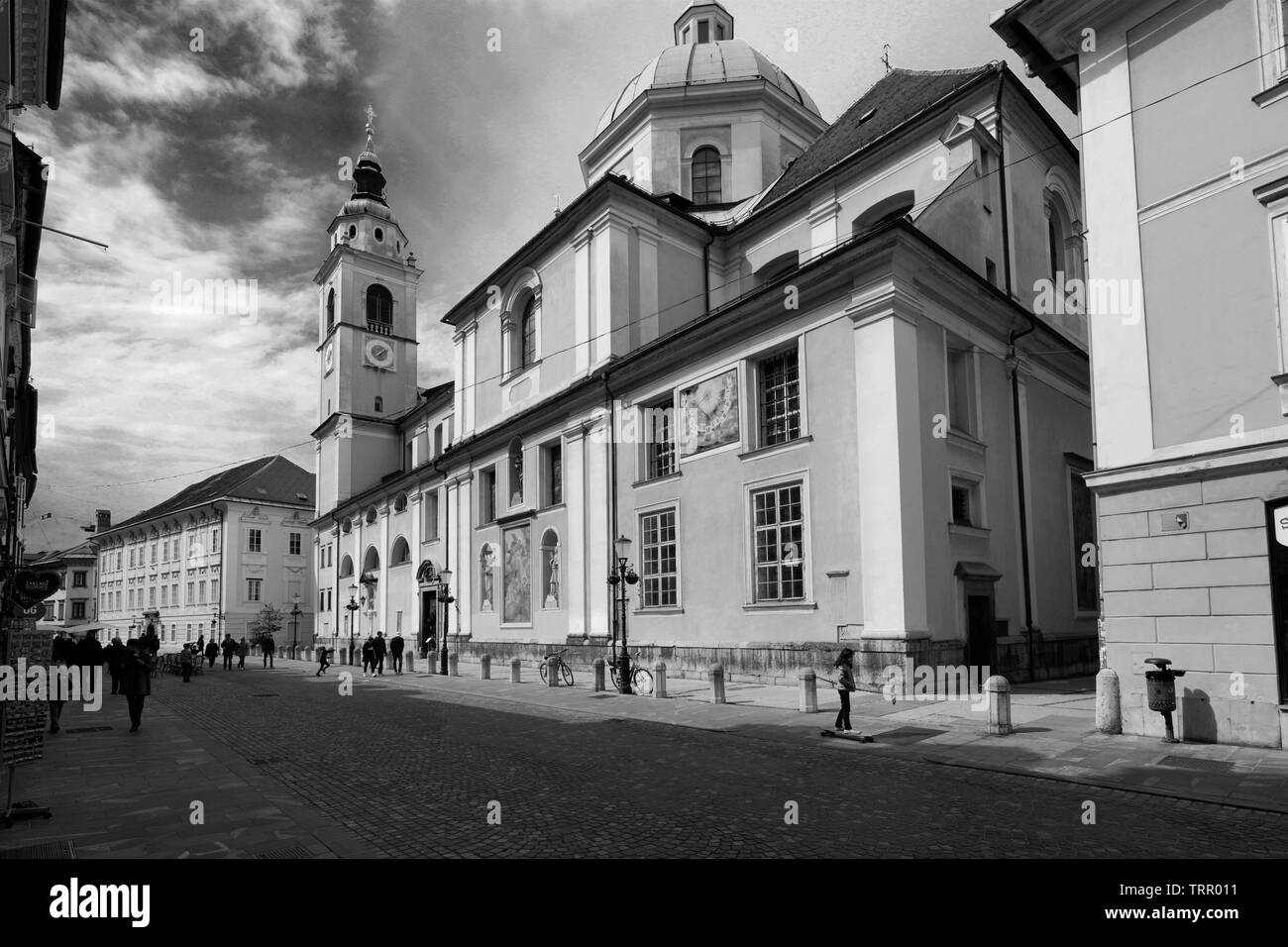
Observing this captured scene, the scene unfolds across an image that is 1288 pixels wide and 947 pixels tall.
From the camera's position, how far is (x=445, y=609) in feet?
109

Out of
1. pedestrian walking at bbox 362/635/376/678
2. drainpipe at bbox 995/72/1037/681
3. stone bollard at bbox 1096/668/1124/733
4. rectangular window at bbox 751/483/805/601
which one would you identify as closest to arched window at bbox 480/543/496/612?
pedestrian walking at bbox 362/635/376/678

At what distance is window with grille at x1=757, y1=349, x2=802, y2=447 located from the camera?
20.3 m

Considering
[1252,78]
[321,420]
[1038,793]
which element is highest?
[321,420]

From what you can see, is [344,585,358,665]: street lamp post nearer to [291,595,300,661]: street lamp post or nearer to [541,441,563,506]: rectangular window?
[291,595,300,661]: street lamp post

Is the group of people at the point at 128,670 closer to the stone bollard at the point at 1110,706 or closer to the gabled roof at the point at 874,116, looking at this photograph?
the stone bollard at the point at 1110,706

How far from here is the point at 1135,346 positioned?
474 inches

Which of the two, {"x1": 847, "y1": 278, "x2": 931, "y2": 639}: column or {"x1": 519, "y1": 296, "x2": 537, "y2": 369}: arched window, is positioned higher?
{"x1": 519, "y1": 296, "x2": 537, "y2": 369}: arched window

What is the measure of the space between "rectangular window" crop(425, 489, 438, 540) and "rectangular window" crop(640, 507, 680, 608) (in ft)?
57.6

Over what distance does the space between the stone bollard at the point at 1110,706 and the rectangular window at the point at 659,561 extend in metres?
12.1

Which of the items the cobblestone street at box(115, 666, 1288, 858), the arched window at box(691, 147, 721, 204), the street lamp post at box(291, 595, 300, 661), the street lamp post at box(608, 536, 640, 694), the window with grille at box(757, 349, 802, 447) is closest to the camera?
the cobblestone street at box(115, 666, 1288, 858)

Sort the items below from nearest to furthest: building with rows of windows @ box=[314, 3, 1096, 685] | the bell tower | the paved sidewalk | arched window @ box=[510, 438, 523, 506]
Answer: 1. the paved sidewalk
2. building with rows of windows @ box=[314, 3, 1096, 685]
3. arched window @ box=[510, 438, 523, 506]
4. the bell tower
